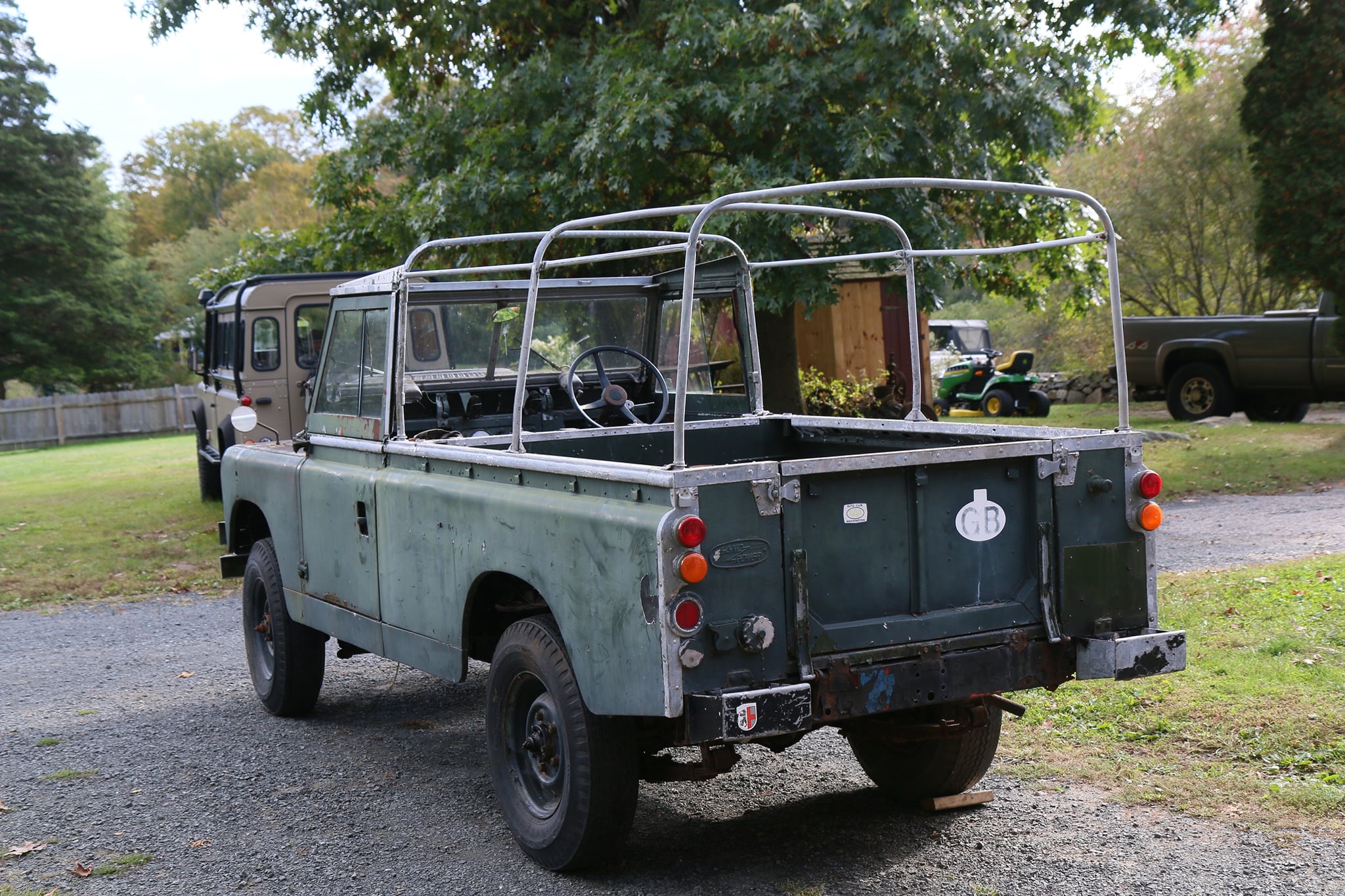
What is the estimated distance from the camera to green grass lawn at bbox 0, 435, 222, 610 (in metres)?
11.2

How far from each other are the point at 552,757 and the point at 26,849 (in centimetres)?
212

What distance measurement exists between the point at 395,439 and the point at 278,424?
316 inches

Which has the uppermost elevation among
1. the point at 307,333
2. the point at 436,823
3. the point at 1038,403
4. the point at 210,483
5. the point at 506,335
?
the point at 307,333

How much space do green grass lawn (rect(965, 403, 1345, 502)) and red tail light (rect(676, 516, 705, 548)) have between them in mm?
9948

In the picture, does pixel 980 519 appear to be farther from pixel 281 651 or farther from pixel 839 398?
pixel 839 398

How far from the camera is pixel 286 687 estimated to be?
21.4 feet

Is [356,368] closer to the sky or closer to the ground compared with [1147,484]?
closer to the sky

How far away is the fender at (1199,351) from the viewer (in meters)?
18.5

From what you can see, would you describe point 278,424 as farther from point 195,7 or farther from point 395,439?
point 395,439

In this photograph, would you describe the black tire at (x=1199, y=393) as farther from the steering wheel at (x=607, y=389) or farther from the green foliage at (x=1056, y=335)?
the steering wheel at (x=607, y=389)

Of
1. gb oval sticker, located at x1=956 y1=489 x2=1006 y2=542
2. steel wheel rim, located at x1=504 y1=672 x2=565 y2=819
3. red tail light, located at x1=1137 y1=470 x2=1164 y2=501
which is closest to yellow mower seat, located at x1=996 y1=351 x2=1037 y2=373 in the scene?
red tail light, located at x1=1137 y1=470 x2=1164 y2=501

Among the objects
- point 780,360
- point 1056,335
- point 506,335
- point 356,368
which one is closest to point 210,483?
point 780,360

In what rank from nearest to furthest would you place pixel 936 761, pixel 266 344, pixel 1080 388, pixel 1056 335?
pixel 936 761
pixel 266 344
pixel 1080 388
pixel 1056 335

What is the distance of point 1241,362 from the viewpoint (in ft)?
60.4
